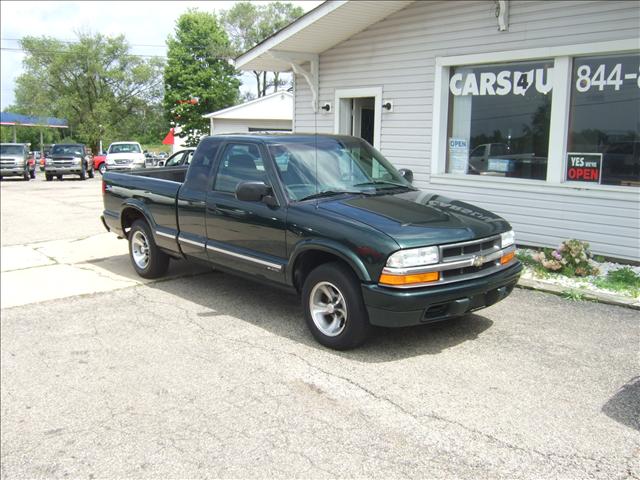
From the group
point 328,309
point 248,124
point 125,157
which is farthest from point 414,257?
point 248,124

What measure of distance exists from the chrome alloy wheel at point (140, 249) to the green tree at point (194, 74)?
110 feet

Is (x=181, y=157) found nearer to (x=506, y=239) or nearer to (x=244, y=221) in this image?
(x=244, y=221)

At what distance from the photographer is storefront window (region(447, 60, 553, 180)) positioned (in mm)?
8328

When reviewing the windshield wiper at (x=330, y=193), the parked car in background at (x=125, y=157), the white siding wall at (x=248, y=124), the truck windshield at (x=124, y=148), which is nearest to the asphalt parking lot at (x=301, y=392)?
the windshield wiper at (x=330, y=193)

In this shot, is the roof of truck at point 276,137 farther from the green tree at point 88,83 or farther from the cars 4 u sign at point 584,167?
the green tree at point 88,83

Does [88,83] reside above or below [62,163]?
above

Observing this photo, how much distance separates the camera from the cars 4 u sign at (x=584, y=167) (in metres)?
7.82

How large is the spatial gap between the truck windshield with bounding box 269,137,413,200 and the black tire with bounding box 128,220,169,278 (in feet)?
8.28

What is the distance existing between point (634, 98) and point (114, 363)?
6.76 meters

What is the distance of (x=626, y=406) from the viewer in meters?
3.90

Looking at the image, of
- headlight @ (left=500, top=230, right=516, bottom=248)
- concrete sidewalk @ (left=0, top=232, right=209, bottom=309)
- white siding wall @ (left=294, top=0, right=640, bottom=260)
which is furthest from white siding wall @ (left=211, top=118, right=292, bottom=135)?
headlight @ (left=500, top=230, right=516, bottom=248)

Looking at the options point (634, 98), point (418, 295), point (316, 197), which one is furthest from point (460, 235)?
point (634, 98)

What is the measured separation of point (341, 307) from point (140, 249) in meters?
3.90

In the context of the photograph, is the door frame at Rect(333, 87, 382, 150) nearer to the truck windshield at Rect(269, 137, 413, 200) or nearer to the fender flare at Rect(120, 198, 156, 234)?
the truck windshield at Rect(269, 137, 413, 200)
